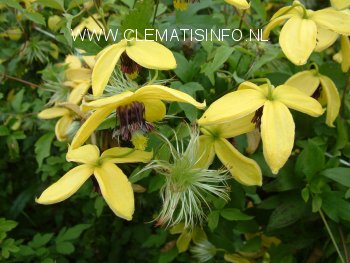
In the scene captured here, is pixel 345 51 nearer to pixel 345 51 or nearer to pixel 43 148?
pixel 345 51

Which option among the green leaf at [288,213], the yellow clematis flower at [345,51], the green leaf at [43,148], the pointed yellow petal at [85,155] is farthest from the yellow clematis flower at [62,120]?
the yellow clematis flower at [345,51]

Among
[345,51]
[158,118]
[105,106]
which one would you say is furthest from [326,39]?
[105,106]

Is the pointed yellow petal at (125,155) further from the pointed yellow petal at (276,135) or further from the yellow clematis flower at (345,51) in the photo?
the yellow clematis flower at (345,51)

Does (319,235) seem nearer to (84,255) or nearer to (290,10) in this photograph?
(290,10)

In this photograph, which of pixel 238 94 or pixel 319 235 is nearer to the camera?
pixel 238 94

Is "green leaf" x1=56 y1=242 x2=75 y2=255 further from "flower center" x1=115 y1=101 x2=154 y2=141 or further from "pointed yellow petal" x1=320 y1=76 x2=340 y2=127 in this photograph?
"pointed yellow petal" x1=320 y1=76 x2=340 y2=127

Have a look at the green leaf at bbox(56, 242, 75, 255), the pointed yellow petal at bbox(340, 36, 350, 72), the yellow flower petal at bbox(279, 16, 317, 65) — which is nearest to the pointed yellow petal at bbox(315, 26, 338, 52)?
the pointed yellow petal at bbox(340, 36, 350, 72)

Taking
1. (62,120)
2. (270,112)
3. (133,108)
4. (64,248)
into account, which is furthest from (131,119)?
(64,248)
